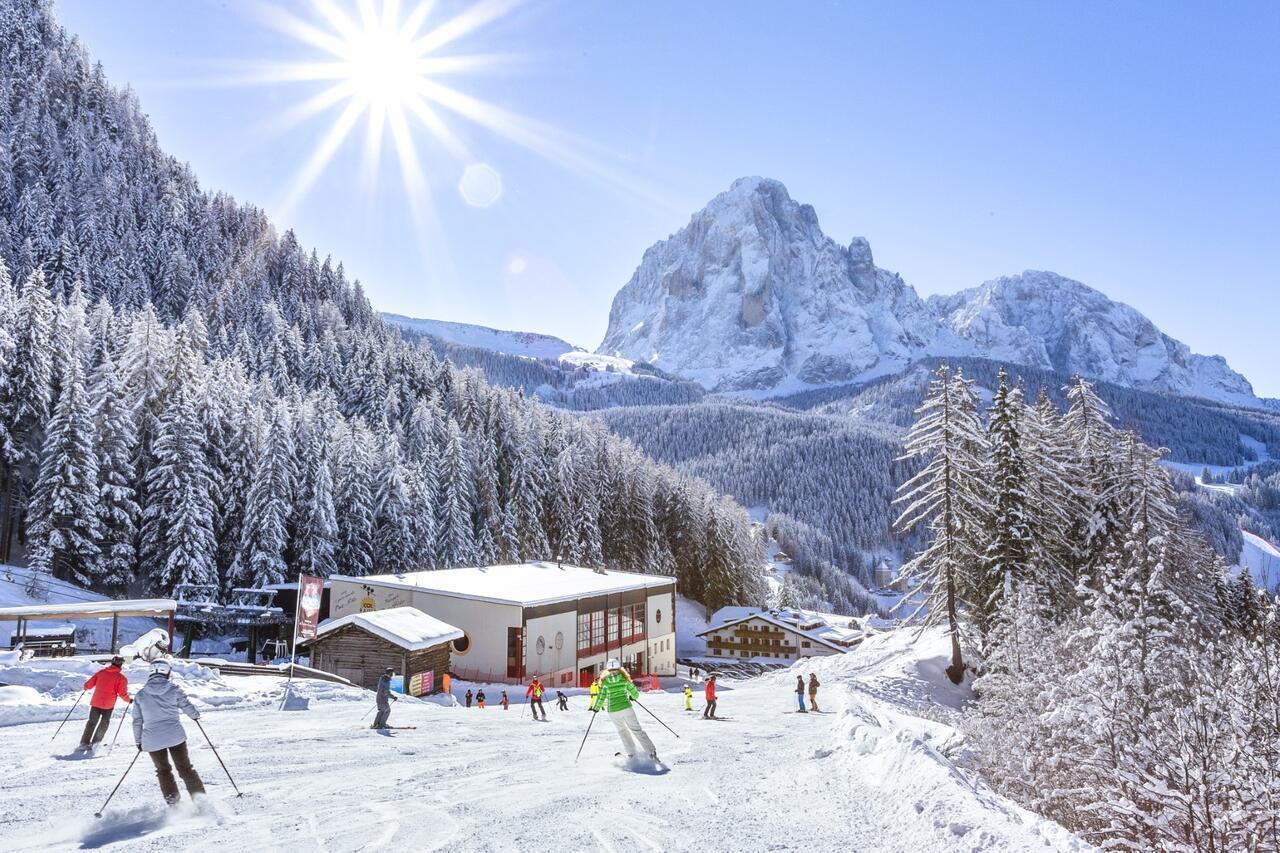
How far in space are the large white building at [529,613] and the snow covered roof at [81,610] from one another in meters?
13.0

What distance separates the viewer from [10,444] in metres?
43.3

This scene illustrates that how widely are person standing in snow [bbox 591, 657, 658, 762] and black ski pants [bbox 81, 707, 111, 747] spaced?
7444 millimetres

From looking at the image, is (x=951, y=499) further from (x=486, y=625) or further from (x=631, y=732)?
(x=631, y=732)

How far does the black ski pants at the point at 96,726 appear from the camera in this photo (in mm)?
11250

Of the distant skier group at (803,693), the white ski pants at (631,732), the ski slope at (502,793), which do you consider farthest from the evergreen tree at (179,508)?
the white ski pants at (631,732)

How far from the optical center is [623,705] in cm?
1205

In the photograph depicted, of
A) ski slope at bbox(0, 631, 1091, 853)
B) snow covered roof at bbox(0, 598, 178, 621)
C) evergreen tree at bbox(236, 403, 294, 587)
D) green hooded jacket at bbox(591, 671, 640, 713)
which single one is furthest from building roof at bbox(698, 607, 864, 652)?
green hooded jacket at bbox(591, 671, 640, 713)

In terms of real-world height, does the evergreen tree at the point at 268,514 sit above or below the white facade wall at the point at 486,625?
above

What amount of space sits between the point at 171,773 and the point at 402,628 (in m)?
21.5

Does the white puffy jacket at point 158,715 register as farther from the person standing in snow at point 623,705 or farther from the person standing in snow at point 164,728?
the person standing in snow at point 623,705

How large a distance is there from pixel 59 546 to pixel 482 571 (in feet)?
73.6

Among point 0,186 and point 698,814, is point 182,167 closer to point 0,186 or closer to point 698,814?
point 0,186

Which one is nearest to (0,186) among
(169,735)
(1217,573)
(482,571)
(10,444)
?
(10,444)

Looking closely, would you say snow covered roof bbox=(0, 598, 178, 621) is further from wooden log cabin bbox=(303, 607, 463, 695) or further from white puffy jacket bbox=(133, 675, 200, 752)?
white puffy jacket bbox=(133, 675, 200, 752)
